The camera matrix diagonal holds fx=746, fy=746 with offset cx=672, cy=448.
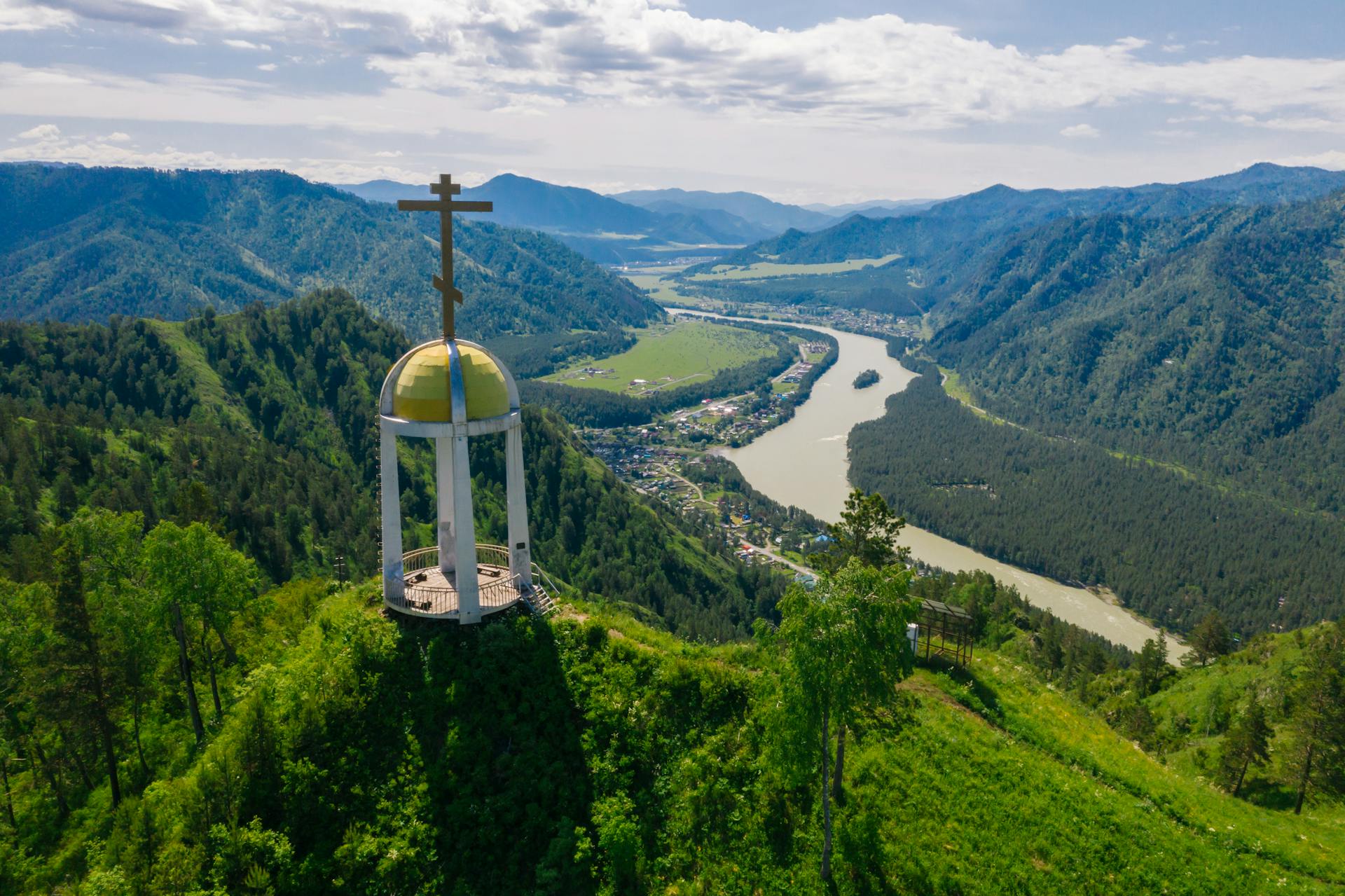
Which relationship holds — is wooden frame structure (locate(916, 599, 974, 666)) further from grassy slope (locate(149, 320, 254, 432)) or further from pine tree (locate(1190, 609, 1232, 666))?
grassy slope (locate(149, 320, 254, 432))

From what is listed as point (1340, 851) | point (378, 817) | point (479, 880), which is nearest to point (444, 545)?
point (378, 817)

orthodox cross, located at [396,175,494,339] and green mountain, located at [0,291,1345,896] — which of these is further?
orthodox cross, located at [396,175,494,339]

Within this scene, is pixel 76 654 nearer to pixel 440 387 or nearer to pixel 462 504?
pixel 462 504

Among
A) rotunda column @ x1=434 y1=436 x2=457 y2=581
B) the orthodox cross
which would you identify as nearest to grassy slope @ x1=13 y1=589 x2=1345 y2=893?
rotunda column @ x1=434 y1=436 x2=457 y2=581

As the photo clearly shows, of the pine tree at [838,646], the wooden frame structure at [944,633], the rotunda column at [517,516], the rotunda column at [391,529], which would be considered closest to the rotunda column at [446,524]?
the rotunda column at [391,529]

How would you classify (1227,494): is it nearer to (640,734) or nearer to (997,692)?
(997,692)

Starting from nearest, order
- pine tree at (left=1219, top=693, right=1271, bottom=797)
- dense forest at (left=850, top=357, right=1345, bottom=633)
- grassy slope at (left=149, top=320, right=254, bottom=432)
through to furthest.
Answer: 1. pine tree at (left=1219, top=693, right=1271, bottom=797)
2. dense forest at (left=850, top=357, right=1345, bottom=633)
3. grassy slope at (left=149, top=320, right=254, bottom=432)

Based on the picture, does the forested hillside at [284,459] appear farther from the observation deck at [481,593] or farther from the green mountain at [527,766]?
the observation deck at [481,593]
